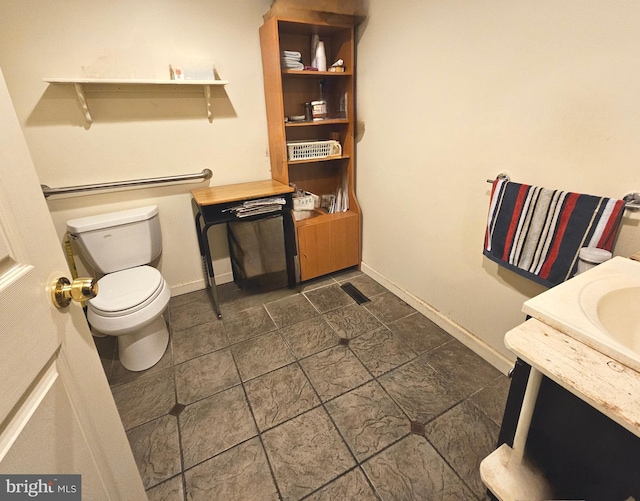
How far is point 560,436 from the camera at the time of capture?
735 mm

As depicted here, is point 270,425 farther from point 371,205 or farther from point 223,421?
point 371,205

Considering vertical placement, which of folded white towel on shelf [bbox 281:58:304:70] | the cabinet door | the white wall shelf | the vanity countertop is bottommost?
the cabinet door

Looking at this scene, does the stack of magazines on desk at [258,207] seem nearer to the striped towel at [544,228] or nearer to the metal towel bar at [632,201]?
the striped towel at [544,228]

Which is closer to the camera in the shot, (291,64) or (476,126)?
(476,126)

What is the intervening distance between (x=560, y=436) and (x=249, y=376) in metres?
1.34

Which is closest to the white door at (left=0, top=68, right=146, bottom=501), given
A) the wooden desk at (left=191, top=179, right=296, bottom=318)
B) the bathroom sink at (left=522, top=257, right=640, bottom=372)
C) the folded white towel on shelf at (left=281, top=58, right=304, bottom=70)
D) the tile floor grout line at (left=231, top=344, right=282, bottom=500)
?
the tile floor grout line at (left=231, top=344, right=282, bottom=500)

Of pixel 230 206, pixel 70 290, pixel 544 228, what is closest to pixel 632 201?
pixel 544 228

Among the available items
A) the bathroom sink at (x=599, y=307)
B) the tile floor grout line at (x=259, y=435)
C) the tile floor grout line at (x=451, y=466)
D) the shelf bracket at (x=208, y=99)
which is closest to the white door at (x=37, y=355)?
the tile floor grout line at (x=259, y=435)

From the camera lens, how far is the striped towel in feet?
3.59

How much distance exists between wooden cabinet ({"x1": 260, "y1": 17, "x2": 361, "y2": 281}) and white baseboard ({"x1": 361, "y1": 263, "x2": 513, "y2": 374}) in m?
0.48

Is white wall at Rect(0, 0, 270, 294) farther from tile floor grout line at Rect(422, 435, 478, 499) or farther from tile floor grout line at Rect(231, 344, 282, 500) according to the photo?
tile floor grout line at Rect(422, 435, 478, 499)

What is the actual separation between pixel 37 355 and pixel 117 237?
5.05ft

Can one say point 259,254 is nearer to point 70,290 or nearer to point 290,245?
point 290,245

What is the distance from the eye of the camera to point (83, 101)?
1.77 meters
